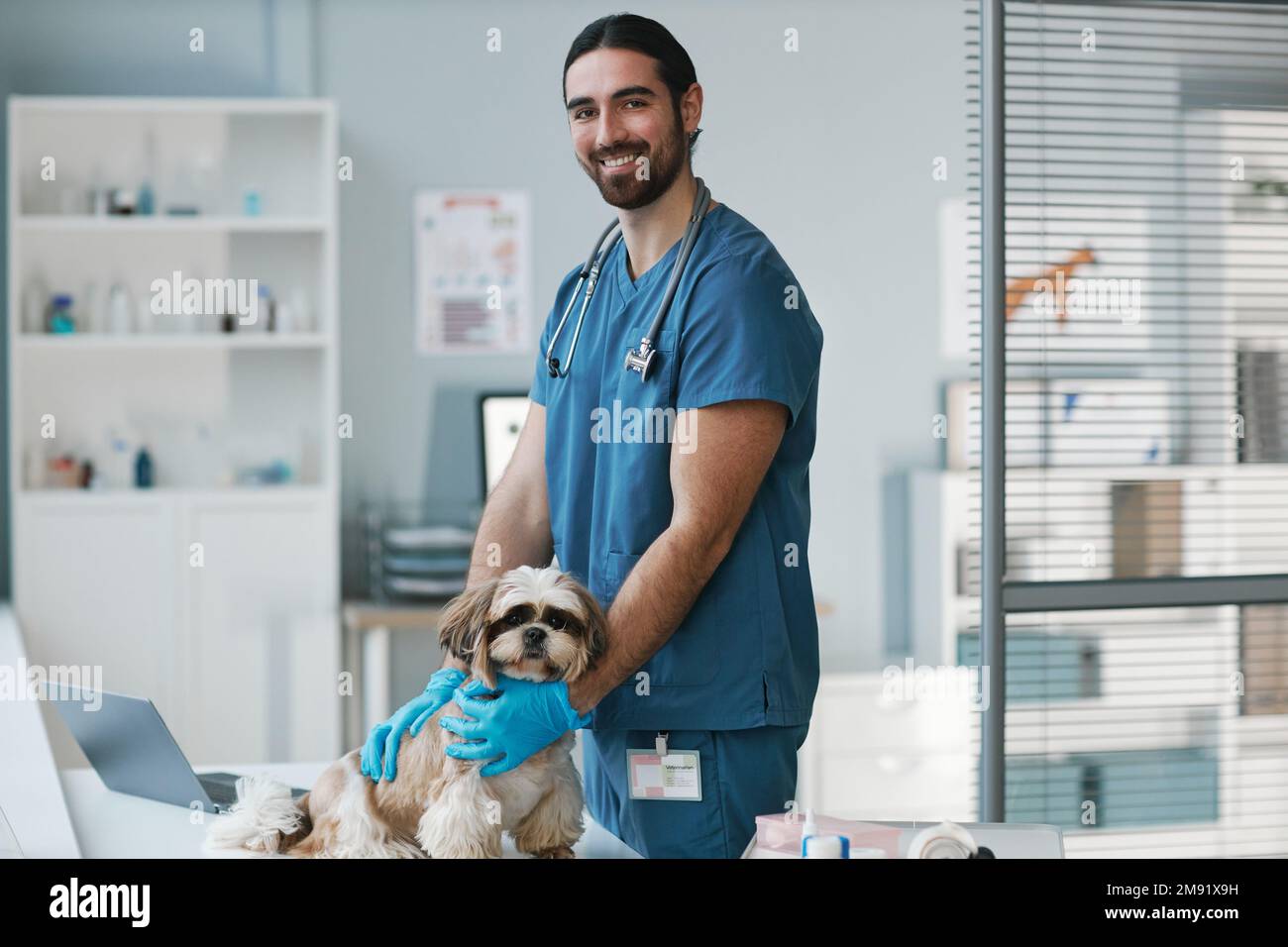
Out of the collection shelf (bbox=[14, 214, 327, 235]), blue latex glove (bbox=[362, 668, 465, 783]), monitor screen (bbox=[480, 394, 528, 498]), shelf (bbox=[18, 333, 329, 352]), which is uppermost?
shelf (bbox=[14, 214, 327, 235])

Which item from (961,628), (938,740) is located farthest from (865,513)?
(938,740)

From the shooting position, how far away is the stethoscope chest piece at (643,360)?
4.77 ft

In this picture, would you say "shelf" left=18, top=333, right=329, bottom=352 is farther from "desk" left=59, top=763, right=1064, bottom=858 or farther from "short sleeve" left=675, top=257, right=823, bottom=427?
"short sleeve" left=675, top=257, right=823, bottom=427

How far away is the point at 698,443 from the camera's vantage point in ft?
4.62

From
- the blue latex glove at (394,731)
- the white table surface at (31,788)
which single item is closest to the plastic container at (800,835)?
the blue latex glove at (394,731)

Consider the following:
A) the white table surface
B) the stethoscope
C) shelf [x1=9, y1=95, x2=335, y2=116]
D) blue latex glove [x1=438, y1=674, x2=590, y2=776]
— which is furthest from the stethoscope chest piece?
shelf [x1=9, y1=95, x2=335, y2=116]

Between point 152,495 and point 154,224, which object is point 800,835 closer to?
point 152,495

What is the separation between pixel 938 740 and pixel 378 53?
2.68 m

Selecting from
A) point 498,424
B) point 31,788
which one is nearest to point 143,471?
point 498,424

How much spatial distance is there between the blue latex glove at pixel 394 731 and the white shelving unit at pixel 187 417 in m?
2.34

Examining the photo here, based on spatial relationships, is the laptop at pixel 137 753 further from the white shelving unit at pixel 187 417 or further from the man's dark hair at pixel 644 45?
the white shelving unit at pixel 187 417

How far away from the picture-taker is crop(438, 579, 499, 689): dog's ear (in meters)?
1.24

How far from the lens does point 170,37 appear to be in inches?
147
